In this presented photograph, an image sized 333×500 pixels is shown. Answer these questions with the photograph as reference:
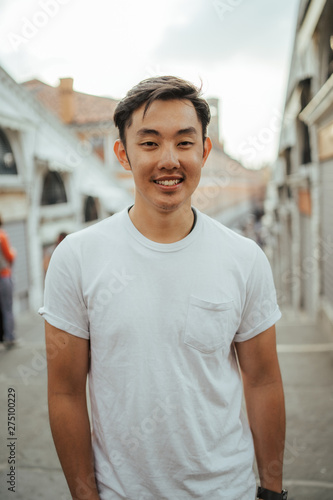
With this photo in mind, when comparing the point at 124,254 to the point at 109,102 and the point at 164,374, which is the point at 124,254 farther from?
the point at 109,102

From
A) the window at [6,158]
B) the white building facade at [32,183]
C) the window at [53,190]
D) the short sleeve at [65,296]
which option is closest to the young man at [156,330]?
the short sleeve at [65,296]

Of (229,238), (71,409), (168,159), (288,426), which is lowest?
(288,426)

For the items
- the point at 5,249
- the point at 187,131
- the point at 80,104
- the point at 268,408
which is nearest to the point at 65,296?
the point at 187,131

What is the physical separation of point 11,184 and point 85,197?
6.98 meters

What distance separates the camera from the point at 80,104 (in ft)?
78.9

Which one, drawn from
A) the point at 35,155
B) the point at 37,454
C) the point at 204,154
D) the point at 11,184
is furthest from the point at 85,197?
the point at 204,154

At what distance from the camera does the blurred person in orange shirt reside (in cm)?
572

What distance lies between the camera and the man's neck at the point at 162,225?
5.08ft

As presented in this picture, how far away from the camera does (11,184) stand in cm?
1202

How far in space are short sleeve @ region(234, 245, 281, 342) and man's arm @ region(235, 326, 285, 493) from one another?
2.2 inches

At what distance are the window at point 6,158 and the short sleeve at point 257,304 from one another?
38.6 feet

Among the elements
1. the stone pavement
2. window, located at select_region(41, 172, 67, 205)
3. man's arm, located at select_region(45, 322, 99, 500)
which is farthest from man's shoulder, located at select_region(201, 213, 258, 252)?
window, located at select_region(41, 172, 67, 205)

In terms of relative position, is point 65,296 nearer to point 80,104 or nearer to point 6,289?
point 6,289

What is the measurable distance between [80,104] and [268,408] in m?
24.9
